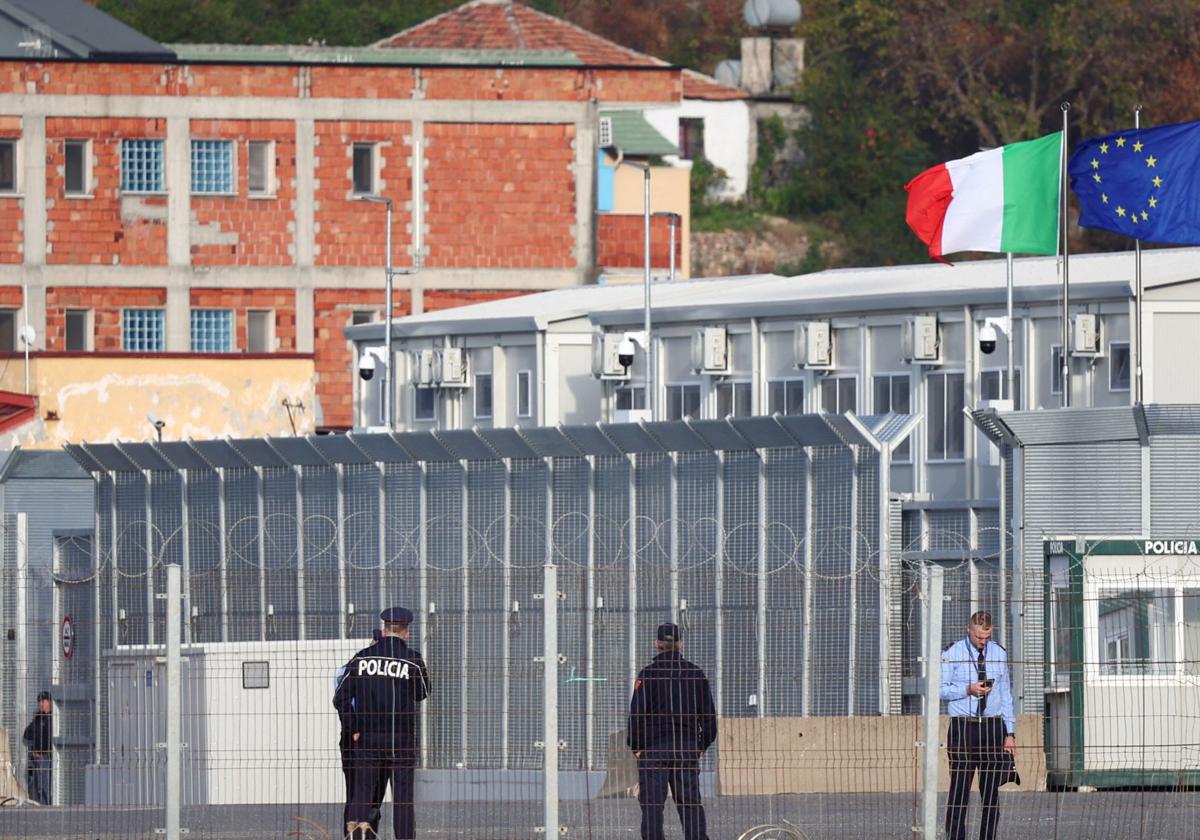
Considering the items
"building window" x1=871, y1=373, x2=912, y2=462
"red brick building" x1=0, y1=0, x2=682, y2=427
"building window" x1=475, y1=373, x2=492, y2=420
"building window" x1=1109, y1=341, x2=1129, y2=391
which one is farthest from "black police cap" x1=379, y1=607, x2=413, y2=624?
"red brick building" x1=0, y1=0, x2=682, y2=427

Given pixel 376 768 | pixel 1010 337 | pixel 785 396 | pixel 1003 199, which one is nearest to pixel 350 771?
pixel 376 768

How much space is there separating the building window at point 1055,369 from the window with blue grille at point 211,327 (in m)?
26.5

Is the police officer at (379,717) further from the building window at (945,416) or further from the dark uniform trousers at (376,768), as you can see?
the building window at (945,416)

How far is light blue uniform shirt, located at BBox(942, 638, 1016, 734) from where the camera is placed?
18.2 m

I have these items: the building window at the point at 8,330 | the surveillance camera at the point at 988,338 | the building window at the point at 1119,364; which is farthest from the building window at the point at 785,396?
the building window at the point at 8,330

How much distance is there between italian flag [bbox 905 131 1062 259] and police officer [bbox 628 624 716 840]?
12.7 metres

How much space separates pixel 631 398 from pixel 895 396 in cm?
544

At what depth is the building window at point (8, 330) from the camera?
197 feet

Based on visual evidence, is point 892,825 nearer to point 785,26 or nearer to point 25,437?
point 25,437

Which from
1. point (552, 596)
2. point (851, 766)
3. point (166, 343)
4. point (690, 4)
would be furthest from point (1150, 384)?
point (690, 4)

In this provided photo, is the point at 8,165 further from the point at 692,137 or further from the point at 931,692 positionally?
the point at 931,692

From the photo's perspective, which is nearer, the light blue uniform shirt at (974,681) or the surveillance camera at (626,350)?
the light blue uniform shirt at (974,681)

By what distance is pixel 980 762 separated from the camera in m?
18.1

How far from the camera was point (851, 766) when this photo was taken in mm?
21953
